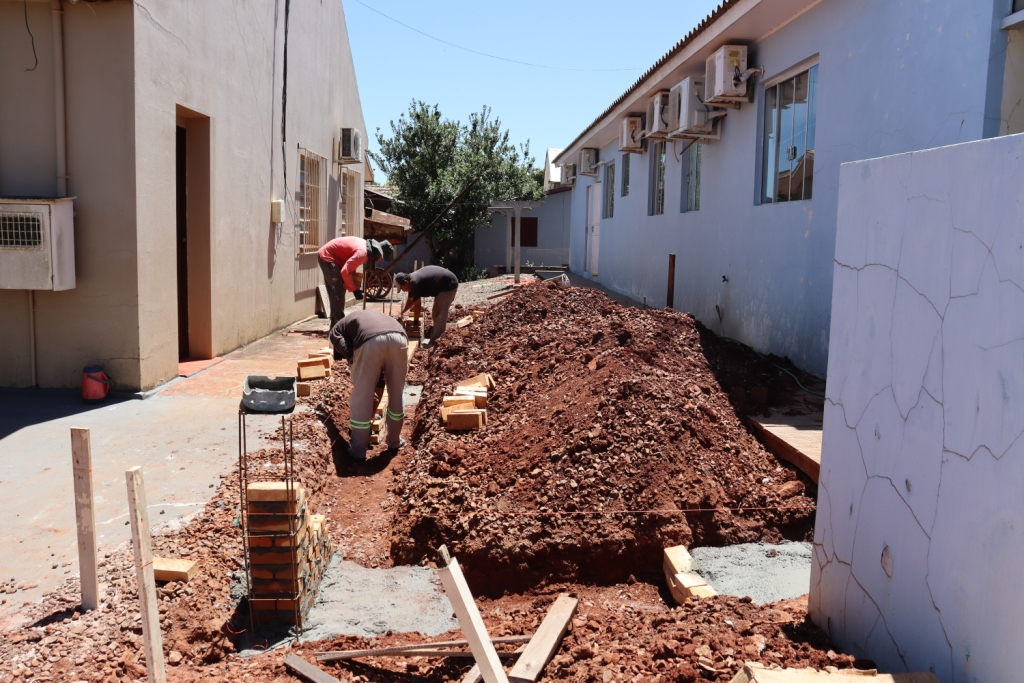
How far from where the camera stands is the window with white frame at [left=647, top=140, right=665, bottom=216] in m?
13.9

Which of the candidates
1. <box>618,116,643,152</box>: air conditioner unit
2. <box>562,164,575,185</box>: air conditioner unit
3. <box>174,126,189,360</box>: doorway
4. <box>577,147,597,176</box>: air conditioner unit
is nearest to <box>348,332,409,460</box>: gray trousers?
<box>174,126,189,360</box>: doorway

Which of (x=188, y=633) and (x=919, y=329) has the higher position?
(x=919, y=329)

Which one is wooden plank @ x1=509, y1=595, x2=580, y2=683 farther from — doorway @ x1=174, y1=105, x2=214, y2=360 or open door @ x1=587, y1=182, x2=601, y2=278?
open door @ x1=587, y1=182, x2=601, y2=278

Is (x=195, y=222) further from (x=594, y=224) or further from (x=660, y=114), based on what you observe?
(x=594, y=224)

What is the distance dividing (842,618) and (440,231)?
27.1 meters

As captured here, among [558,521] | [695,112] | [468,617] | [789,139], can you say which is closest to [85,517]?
[468,617]

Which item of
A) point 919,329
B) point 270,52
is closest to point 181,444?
point 919,329

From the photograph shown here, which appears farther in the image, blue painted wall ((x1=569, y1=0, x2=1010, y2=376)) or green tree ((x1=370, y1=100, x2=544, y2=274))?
green tree ((x1=370, y1=100, x2=544, y2=274))

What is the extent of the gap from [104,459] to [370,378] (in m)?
2.13

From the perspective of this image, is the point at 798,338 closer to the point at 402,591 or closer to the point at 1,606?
the point at 402,591

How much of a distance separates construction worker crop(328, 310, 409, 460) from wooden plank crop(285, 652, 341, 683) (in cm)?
346

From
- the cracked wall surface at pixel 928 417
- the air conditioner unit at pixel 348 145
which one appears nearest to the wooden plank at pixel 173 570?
the cracked wall surface at pixel 928 417

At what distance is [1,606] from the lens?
3777 millimetres

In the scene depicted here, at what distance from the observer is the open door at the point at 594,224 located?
20.5 metres
